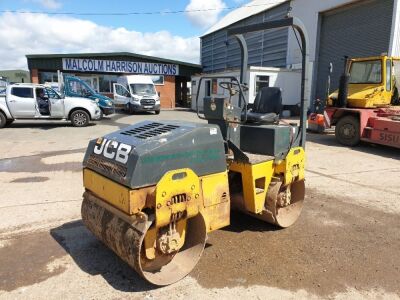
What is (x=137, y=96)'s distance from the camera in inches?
829

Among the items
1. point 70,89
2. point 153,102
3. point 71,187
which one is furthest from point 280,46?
point 71,187

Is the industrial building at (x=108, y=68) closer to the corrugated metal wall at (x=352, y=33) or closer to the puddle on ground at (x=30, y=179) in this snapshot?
the corrugated metal wall at (x=352, y=33)

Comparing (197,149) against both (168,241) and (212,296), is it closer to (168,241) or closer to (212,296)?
(168,241)

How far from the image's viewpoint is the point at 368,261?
144 inches

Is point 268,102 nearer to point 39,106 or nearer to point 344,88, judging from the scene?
point 344,88

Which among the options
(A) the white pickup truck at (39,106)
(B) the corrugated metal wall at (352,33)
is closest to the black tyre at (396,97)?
(B) the corrugated metal wall at (352,33)

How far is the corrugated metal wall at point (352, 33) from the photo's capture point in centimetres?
1538

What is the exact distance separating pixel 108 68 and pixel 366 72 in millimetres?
21420

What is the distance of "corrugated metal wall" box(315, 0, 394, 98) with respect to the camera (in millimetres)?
15383

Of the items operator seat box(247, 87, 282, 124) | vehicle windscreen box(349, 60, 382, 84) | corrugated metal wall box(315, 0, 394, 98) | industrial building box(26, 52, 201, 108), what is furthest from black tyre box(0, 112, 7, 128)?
corrugated metal wall box(315, 0, 394, 98)

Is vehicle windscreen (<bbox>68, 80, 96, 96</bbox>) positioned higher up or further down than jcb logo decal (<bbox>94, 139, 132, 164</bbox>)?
higher up

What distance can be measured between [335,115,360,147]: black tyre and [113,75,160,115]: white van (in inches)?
495

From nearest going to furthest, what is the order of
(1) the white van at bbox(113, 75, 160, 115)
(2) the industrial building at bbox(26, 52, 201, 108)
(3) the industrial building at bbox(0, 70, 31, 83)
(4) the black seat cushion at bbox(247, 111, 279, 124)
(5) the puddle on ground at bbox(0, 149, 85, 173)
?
(4) the black seat cushion at bbox(247, 111, 279, 124) → (5) the puddle on ground at bbox(0, 149, 85, 173) → (1) the white van at bbox(113, 75, 160, 115) → (2) the industrial building at bbox(26, 52, 201, 108) → (3) the industrial building at bbox(0, 70, 31, 83)

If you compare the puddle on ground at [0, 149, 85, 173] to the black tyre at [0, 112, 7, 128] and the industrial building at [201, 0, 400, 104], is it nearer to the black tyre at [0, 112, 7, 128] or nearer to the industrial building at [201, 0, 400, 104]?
the black tyre at [0, 112, 7, 128]
